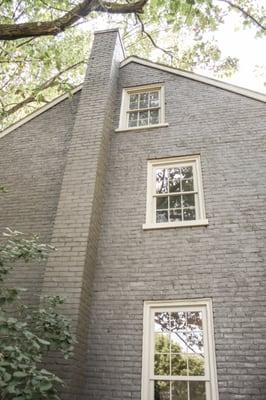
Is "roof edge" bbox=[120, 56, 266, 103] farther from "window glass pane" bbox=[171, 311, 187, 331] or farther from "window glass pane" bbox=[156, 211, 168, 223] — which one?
"window glass pane" bbox=[171, 311, 187, 331]

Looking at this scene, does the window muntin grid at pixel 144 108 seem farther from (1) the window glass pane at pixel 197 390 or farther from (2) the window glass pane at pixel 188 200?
(1) the window glass pane at pixel 197 390

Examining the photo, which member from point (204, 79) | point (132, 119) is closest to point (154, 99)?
point (132, 119)

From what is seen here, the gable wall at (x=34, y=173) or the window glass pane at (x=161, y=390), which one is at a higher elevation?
the gable wall at (x=34, y=173)

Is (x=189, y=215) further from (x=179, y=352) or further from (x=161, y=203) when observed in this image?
(x=179, y=352)

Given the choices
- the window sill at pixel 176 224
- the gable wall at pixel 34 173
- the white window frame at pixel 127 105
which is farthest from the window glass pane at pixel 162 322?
the white window frame at pixel 127 105

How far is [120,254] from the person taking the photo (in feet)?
21.1

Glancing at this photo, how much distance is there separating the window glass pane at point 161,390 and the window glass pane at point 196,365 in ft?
1.31

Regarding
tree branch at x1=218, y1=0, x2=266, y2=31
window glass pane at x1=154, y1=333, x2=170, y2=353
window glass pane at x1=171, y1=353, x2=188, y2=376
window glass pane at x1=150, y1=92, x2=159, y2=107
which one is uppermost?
tree branch at x1=218, y1=0, x2=266, y2=31

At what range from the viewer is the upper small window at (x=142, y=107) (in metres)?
8.58

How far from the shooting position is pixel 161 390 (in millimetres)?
5148

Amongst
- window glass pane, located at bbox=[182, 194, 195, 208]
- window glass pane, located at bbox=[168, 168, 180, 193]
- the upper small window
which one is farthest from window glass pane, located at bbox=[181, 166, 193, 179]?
the upper small window

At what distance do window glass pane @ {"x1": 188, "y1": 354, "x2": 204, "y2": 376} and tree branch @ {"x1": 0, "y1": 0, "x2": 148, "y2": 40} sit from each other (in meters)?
5.89

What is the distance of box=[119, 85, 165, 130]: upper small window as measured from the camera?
338 inches

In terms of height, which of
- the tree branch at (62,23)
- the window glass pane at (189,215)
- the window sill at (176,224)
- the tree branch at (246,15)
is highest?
the tree branch at (246,15)
